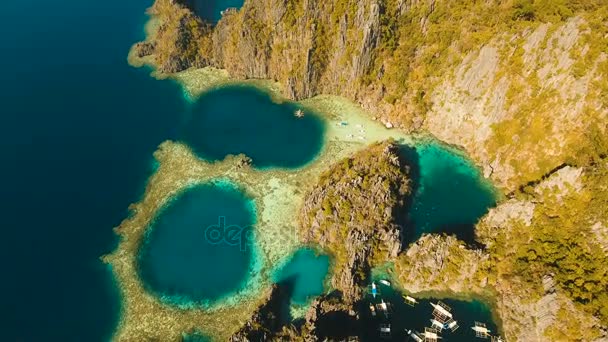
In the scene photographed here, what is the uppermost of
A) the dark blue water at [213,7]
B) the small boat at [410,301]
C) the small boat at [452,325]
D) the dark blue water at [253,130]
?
the dark blue water at [213,7]

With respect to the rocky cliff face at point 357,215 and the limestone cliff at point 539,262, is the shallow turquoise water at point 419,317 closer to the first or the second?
the limestone cliff at point 539,262

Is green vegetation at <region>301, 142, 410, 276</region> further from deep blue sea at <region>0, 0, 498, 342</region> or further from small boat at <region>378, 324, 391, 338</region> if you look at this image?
small boat at <region>378, 324, 391, 338</region>

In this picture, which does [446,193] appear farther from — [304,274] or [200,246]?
[200,246]

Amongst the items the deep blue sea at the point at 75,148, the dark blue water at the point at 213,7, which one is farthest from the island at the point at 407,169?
the dark blue water at the point at 213,7

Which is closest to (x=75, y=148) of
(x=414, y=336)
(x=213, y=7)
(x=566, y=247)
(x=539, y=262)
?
(x=213, y=7)

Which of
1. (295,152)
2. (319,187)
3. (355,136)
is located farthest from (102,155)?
(355,136)

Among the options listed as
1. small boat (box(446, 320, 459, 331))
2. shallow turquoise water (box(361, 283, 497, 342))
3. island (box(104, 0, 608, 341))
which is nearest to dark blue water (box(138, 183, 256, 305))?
A: island (box(104, 0, 608, 341))
